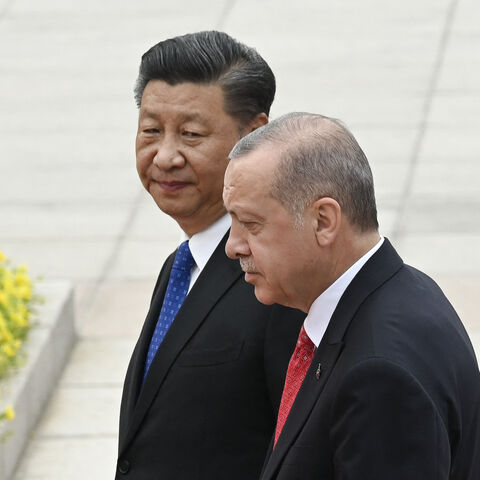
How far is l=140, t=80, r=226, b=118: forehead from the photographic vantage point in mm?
3188

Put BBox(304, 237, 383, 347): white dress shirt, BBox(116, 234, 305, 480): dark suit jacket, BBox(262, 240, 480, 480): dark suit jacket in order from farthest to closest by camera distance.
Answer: BBox(116, 234, 305, 480): dark suit jacket, BBox(304, 237, 383, 347): white dress shirt, BBox(262, 240, 480, 480): dark suit jacket

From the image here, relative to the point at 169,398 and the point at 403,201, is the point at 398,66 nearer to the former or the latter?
the point at 403,201

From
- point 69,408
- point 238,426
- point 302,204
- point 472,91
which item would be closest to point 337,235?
point 302,204

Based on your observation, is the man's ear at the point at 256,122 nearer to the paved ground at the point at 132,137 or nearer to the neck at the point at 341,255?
the neck at the point at 341,255

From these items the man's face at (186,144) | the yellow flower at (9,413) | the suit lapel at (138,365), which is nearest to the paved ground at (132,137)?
the yellow flower at (9,413)

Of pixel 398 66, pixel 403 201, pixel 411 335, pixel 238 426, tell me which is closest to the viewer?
pixel 411 335

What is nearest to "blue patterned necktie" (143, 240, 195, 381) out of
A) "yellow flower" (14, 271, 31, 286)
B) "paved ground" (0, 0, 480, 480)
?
"paved ground" (0, 0, 480, 480)

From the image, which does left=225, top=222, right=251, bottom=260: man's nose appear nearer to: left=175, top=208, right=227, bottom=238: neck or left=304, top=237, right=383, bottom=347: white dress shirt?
left=304, top=237, right=383, bottom=347: white dress shirt

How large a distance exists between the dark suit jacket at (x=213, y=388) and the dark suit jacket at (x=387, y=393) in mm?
456

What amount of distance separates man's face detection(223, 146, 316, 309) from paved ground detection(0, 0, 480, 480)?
3.75 m

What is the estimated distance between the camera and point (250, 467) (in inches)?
124

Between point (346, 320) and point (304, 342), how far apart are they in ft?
0.78

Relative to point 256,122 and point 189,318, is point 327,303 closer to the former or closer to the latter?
point 189,318

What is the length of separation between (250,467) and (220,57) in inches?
40.5
